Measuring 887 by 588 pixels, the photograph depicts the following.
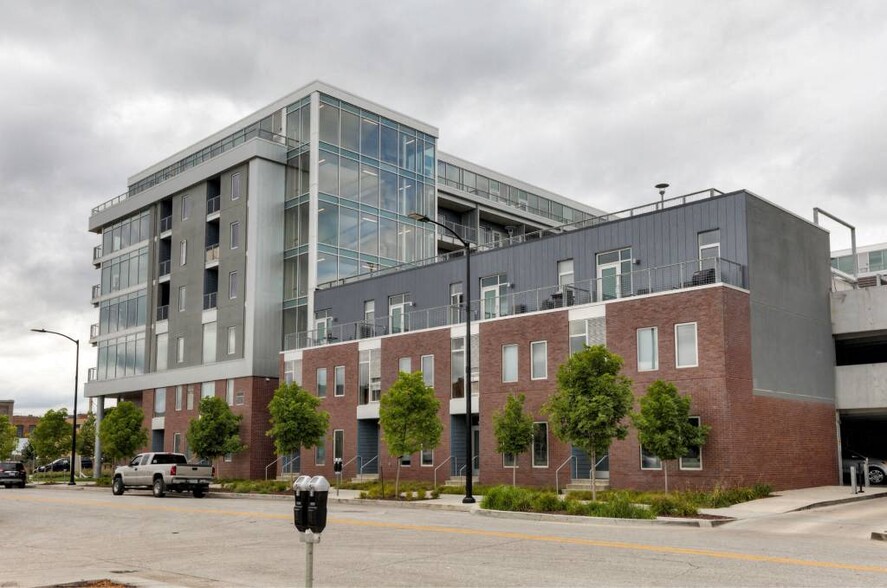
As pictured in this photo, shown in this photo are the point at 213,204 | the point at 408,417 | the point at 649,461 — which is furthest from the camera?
the point at 213,204

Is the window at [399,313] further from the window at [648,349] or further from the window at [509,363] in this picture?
the window at [648,349]

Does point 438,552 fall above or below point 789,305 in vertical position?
below

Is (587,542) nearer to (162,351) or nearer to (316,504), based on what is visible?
(316,504)

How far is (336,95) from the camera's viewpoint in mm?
52875

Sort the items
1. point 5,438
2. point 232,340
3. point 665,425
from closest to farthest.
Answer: point 665,425 < point 232,340 < point 5,438

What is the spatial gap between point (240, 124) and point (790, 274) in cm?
3722

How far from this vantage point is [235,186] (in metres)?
54.4

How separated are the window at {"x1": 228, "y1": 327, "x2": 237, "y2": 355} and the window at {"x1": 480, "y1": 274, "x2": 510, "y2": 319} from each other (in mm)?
18159

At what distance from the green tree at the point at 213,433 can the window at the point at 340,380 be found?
6578 millimetres

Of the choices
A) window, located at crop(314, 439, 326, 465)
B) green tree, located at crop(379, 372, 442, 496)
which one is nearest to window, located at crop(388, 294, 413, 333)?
window, located at crop(314, 439, 326, 465)

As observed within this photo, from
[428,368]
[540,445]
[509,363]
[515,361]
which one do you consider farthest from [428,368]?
[540,445]

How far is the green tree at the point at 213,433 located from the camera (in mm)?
48031

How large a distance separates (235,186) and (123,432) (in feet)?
53.7

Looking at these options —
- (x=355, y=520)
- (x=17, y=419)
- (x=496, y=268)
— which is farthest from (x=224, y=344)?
(x=17, y=419)
